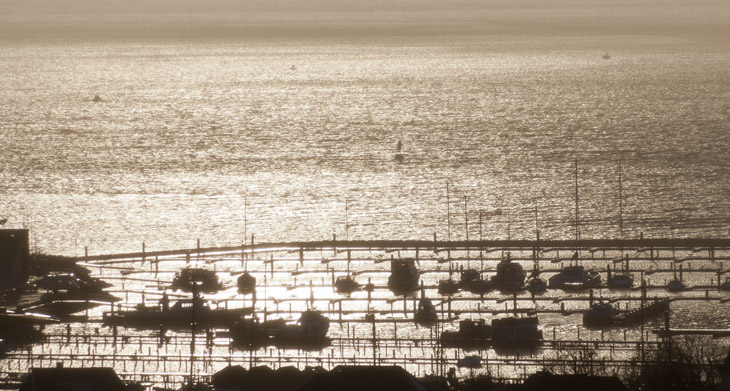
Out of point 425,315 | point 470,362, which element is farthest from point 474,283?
point 470,362

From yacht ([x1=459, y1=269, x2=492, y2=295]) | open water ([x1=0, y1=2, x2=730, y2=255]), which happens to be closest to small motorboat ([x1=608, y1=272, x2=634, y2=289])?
yacht ([x1=459, y1=269, x2=492, y2=295])

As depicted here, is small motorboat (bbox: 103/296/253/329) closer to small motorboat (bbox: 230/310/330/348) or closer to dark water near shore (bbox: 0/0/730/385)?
dark water near shore (bbox: 0/0/730/385)

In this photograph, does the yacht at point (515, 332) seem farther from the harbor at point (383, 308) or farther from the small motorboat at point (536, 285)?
the small motorboat at point (536, 285)

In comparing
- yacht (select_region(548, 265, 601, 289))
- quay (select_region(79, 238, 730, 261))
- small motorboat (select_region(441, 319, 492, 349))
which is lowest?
small motorboat (select_region(441, 319, 492, 349))

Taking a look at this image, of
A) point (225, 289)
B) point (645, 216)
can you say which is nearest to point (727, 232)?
point (645, 216)

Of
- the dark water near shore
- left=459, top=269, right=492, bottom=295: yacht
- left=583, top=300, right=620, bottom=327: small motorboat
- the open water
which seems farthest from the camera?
the open water

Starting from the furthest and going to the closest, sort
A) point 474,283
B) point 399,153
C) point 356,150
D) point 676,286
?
point 356,150
point 399,153
point 474,283
point 676,286

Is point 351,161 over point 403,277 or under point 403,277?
over

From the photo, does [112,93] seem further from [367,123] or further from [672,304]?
[672,304]

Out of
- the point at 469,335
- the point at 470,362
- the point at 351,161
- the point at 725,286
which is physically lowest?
the point at 470,362

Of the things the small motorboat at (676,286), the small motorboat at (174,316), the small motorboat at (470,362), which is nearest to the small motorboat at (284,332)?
the small motorboat at (174,316)

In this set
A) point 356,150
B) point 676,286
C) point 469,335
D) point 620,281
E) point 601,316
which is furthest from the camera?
point 356,150

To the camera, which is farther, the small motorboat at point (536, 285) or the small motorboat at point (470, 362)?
the small motorboat at point (536, 285)

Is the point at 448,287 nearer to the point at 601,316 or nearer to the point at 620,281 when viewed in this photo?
the point at 620,281
